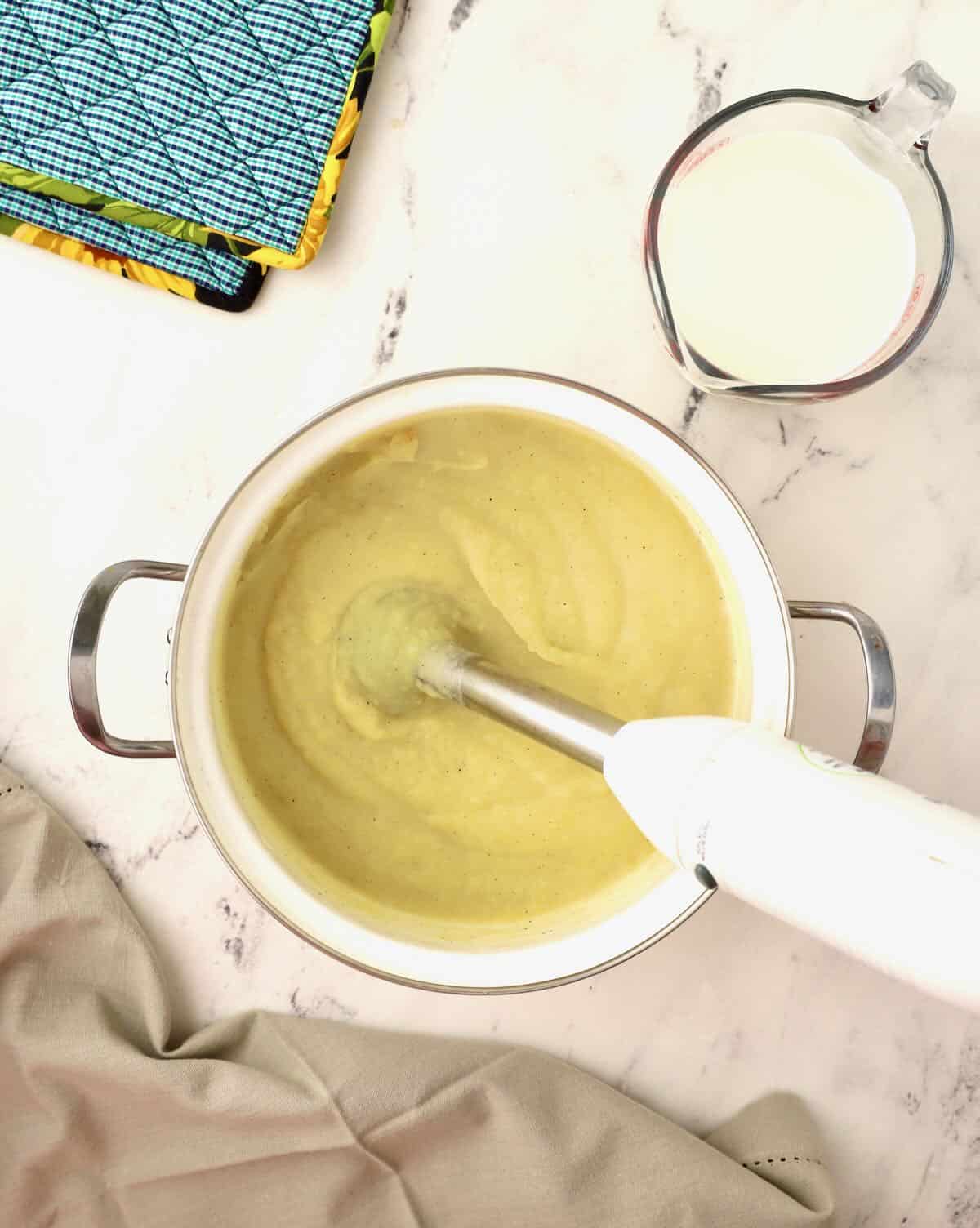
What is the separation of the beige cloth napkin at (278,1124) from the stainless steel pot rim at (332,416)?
0.62 ft

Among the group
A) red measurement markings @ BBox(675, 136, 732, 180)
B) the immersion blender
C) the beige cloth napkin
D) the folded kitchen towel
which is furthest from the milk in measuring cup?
the beige cloth napkin

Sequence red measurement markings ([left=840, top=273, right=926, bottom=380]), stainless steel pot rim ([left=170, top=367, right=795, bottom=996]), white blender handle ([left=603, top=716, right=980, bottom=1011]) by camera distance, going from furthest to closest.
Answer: red measurement markings ([left=840, top=273, right=926, bottom=380]) → stainless steel pot rim ([left=170, top=367, right=795, bottom=996]) → white blender handle ([left=603, top=716, right=980, bottom=1011])

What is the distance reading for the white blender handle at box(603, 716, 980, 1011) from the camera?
0.38 meters

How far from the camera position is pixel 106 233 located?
812 millimetres

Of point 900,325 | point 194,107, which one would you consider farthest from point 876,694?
point 194,107

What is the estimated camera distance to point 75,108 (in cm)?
78

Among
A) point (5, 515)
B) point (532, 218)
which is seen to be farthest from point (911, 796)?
point (5, 515)

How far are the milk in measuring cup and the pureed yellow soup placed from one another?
0.14 metres

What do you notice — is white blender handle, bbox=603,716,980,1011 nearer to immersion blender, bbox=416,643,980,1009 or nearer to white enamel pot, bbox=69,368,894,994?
immersion blender, bbox=416,643,980,1009

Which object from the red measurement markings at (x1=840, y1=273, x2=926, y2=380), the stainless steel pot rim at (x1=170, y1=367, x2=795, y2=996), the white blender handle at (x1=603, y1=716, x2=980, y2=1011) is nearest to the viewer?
the white blender handle at (x1=603, y1=716, x2=980, y2=1011)

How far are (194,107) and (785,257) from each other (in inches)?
16.8

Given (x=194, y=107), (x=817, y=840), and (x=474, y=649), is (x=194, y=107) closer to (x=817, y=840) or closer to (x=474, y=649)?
(x=474, y=649)

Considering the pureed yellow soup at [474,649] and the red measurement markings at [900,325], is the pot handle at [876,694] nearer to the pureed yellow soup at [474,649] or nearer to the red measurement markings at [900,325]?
the pureed yellow soup at [474,649]

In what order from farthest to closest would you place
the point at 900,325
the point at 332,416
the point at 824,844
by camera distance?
1. the point at 900,325
2. the point at 332,416
3. the point at 824,844
